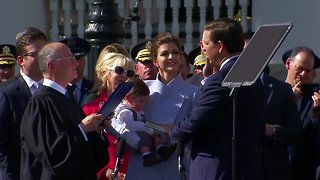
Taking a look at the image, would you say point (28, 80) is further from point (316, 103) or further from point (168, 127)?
point (316, 103)

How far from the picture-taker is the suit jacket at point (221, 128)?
7.26 meters

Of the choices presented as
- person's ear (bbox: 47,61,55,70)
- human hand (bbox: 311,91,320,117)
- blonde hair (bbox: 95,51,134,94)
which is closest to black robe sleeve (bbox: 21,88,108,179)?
person's ear (bbox: 47,61,55,70)

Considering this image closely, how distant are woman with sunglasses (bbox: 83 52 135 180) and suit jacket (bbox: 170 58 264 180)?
1301 millimetres

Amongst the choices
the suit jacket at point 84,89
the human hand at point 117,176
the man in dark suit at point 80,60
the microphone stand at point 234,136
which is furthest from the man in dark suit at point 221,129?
the man in dark suit at point 80,60

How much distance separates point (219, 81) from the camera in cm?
728

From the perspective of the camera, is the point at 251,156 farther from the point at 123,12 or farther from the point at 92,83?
the point at 123,12

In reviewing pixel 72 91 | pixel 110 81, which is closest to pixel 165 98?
pixel 110 81

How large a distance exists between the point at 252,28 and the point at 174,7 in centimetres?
129

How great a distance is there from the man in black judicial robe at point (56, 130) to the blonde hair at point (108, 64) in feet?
3.52

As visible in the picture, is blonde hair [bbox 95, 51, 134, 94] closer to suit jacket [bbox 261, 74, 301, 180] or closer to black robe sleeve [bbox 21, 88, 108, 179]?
suit jacket [bbox 261, 74, 301, 180]

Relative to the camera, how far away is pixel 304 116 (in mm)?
9188

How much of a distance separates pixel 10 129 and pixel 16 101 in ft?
0.74

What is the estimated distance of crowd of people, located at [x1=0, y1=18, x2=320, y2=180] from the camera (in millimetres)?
7305

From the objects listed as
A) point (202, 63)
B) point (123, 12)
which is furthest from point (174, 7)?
point (202, 63)
